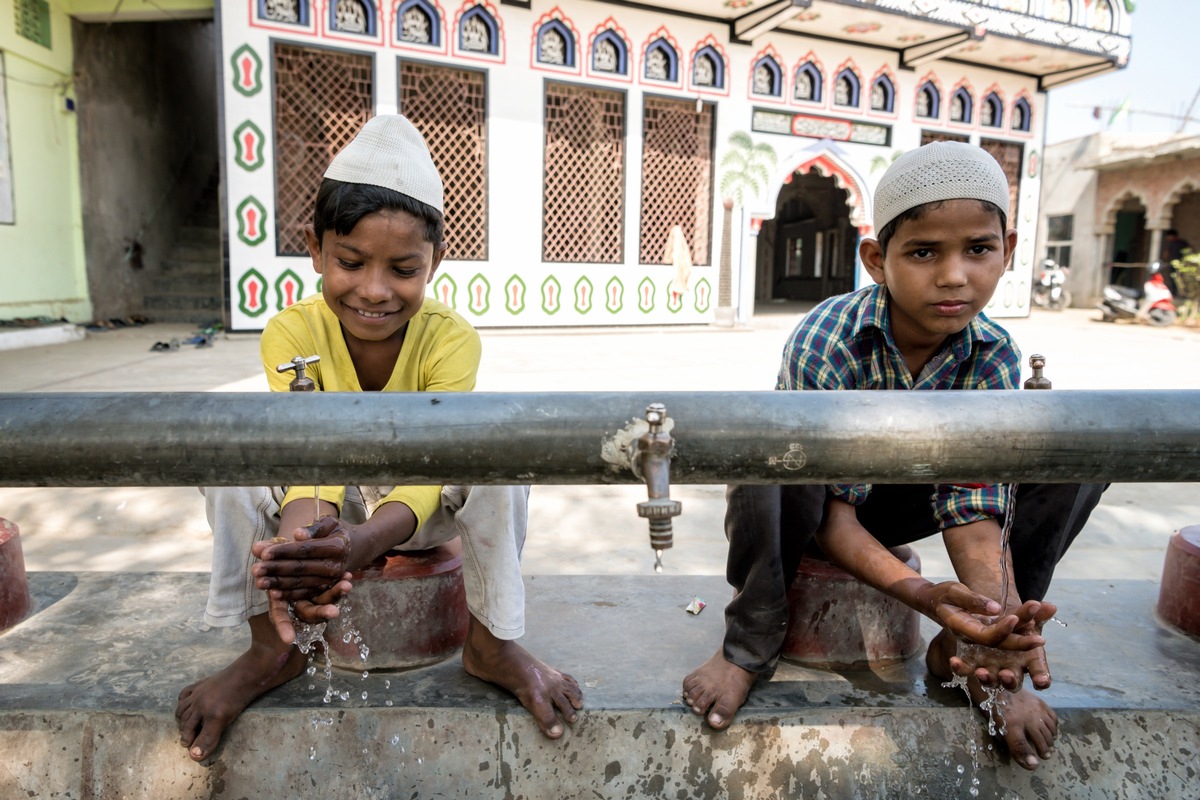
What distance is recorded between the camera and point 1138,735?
1473 mm

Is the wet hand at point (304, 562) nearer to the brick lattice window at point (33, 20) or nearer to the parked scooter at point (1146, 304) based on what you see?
the brick lattice window at point (33, 20)

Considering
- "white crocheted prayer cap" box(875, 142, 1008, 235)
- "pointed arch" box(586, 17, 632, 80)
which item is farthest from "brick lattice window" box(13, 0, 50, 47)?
"white crocheted prayer cap" box(875, 142, 1008, 235)

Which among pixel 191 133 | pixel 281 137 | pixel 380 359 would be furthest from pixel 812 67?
pixel 380 359

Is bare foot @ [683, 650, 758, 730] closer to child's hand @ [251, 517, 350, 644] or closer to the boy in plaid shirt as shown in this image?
the boy in plaid shirt

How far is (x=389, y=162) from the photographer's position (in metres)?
1.58

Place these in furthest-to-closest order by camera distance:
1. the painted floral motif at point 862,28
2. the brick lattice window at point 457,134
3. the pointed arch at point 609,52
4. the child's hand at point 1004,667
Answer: the painted floral motif at point 862,28 < the pointed arch at point 609,52 < the brick lattice window at point 457,134 < the child's hand at point 1004,667

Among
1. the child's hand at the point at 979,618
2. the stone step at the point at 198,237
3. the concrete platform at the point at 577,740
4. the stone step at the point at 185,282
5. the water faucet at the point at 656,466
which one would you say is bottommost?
the concrete platform at the point at 577,740

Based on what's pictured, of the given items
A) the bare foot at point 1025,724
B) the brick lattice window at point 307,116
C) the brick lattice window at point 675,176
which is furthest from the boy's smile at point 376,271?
the brick lattice window at point 675,176

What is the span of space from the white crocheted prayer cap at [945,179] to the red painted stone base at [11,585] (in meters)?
2.03

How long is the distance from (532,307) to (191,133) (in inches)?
275

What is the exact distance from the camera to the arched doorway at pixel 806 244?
Answer: 18.5 meters

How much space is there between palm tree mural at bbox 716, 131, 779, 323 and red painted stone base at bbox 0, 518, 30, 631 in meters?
9.92

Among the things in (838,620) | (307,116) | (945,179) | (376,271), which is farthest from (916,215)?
(307,116)

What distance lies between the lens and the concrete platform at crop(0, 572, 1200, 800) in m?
1.40
